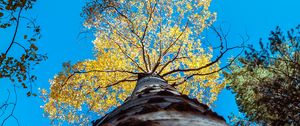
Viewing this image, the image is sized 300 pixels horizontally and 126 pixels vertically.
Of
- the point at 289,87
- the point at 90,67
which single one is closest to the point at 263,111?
the point at 289,87

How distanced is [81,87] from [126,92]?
1702 mm

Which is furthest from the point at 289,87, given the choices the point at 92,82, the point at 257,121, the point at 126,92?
the point at 92,82

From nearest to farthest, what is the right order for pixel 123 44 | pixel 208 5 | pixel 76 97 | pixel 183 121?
pixel 183 121, pixel 76 97, pixel 123 44, pixel 208 5

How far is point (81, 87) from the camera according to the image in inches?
407

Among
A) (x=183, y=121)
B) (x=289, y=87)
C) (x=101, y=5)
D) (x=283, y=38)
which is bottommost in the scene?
(x=183, y=121)

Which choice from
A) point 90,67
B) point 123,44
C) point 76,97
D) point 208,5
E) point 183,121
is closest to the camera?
point 183,121

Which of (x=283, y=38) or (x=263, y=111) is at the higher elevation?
(x=283, y=38)

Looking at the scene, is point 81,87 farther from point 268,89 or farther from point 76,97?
point 268,89

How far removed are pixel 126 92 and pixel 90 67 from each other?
157cm

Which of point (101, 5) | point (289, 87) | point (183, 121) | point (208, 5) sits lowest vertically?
point (183, 121)

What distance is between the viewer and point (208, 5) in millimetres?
12953

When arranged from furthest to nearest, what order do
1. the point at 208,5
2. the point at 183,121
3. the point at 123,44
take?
the point at 208,5
the point at 123,44
the point at 183,121

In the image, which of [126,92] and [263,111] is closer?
[126,92]

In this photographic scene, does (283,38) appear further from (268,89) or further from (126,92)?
(126,92)
